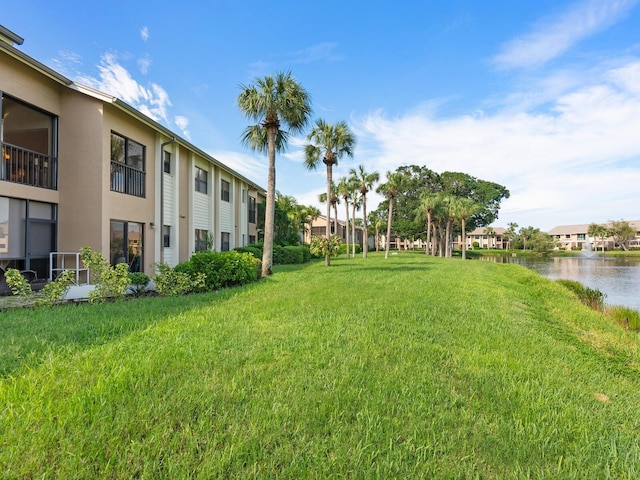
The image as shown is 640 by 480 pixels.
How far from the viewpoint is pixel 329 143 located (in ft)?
81.7

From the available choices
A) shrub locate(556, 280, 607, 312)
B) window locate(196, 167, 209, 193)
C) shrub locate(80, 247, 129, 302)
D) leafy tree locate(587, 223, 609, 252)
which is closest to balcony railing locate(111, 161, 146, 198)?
shrub locate(80, 247, 129, 302)

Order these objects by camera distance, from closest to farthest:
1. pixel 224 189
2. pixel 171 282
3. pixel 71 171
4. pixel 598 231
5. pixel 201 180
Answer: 1. pixel 171 282
2. pixel 71 171
3. pixel 201 180
4. pixel 224 189
5. pixel 598 231

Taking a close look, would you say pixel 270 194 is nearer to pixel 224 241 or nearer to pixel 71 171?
pixel 71 171

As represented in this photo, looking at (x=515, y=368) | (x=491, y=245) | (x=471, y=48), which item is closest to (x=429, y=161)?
(x=471, y=48)

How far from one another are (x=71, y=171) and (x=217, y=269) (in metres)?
5.26

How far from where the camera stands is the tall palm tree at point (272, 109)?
12.5 meters

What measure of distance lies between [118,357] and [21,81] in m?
9.32

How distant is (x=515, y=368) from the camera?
394 cm

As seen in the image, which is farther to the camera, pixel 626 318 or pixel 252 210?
pixel 252 210

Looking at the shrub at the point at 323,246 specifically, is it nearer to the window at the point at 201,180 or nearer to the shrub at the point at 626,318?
the window at the point at 201,180

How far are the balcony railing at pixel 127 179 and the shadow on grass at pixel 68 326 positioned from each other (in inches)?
215

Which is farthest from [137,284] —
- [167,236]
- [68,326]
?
[167,236]

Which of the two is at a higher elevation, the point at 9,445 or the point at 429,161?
the point at 429,161

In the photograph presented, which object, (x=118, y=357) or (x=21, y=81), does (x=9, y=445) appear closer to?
(x=118, y=357)
